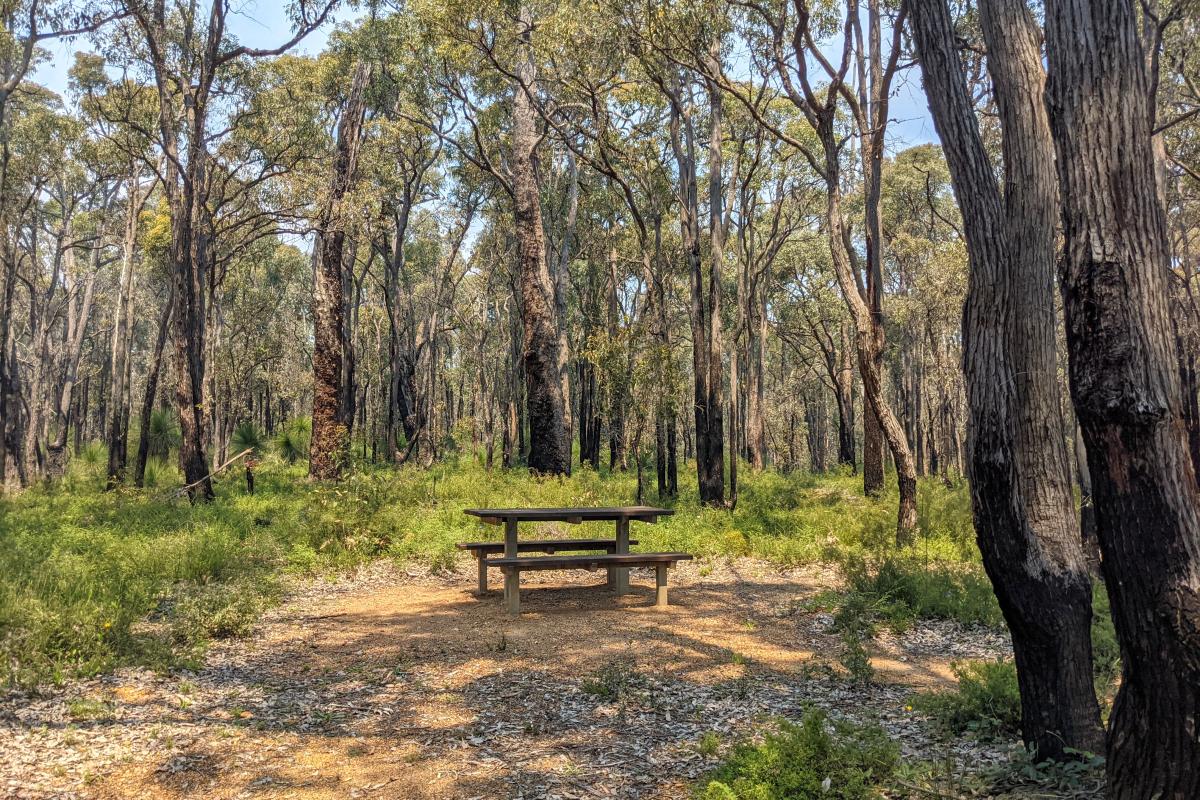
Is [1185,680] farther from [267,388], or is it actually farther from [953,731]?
[267,388]

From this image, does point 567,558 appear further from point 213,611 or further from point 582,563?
point 213,611

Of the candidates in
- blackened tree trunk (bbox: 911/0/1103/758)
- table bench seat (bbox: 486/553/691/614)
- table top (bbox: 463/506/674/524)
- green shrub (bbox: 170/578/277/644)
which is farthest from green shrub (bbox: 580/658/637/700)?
green shrub (bbox: 170/578/277/644)

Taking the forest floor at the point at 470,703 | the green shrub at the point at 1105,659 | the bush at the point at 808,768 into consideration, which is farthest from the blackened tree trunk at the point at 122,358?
the green shrub at the point at 1105,659

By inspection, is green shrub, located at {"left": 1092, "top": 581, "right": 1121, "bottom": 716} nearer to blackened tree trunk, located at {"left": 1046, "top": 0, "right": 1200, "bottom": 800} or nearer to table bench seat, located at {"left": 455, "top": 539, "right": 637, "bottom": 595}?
blackened tree trunk, located at {"left": 1046, "top": 0, "right": 1200, "bottom": 800}

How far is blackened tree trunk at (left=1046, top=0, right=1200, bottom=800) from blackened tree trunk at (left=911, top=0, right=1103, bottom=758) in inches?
28.3

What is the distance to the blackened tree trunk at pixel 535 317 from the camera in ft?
50.1

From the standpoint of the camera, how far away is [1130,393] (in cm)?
245

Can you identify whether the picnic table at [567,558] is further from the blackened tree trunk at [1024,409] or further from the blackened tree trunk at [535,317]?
the blackened tree trunk at [535,317]

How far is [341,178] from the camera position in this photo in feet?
53.4

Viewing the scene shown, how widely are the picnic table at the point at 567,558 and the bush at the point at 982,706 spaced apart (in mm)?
3209

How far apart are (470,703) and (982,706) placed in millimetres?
3063

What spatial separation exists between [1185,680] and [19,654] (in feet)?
20.3

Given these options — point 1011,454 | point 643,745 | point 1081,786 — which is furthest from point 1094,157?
point 643,745

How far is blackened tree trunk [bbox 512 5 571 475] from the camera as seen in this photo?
15273 mm
